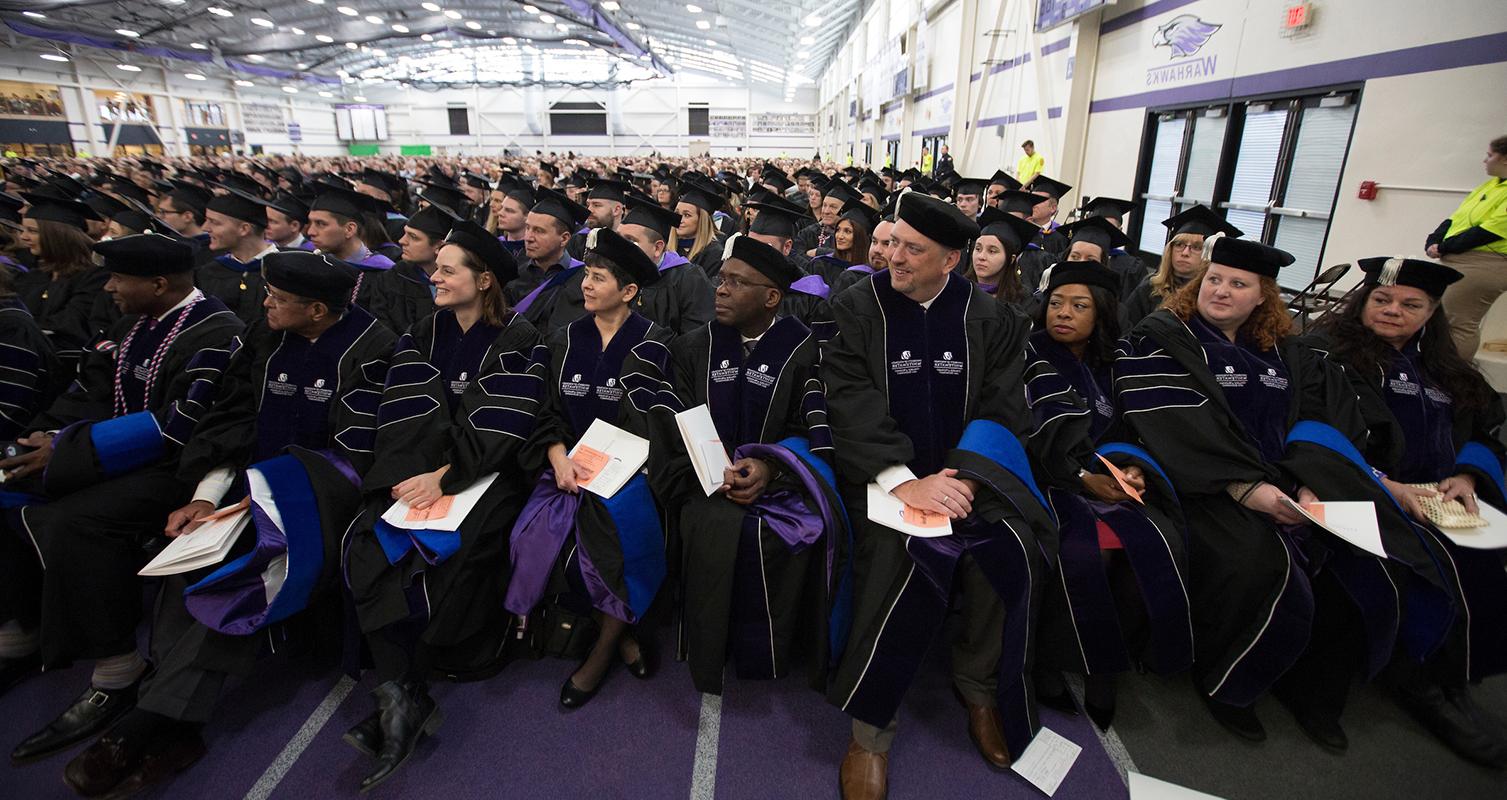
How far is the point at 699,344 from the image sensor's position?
2.78 metres

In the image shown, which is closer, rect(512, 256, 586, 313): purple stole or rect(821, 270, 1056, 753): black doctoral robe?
rect(821, 270, 1056, 753): black doctoral robe

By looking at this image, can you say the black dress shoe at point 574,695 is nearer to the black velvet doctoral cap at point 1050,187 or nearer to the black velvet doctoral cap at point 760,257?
the black velvet doctoral cap at point 760,257

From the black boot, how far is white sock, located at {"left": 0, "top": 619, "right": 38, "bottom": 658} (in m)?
1.50

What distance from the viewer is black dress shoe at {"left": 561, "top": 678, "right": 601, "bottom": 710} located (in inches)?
98.3

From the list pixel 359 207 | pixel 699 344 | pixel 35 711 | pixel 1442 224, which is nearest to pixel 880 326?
pixel 699 344

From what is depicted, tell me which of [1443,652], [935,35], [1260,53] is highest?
[935,35]

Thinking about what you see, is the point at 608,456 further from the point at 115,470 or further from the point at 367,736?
the point at 115,470

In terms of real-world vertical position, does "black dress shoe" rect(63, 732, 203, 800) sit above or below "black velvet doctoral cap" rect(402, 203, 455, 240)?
below

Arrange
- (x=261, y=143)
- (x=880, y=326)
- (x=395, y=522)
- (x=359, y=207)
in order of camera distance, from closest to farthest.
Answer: (x=395, y=522)
(x=880, y=326)
(x=359, y=207)
(x=261, y=143)

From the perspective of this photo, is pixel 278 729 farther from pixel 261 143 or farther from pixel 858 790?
pixel 261 143

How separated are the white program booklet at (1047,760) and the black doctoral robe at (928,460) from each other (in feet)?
0.24

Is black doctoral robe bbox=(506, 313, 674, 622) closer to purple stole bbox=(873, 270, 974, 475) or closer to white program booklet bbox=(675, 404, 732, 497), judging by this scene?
white program booklet bbox=(675, 404, 732, 497)

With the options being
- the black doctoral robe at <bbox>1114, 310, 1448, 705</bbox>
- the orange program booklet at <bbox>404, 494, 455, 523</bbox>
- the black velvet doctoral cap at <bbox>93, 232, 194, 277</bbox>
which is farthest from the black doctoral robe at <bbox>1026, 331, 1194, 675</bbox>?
the black velvet doctoral cap at <bbox>93, 232, 194, 277</bbox>

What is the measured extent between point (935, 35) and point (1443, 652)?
57.4 ft
